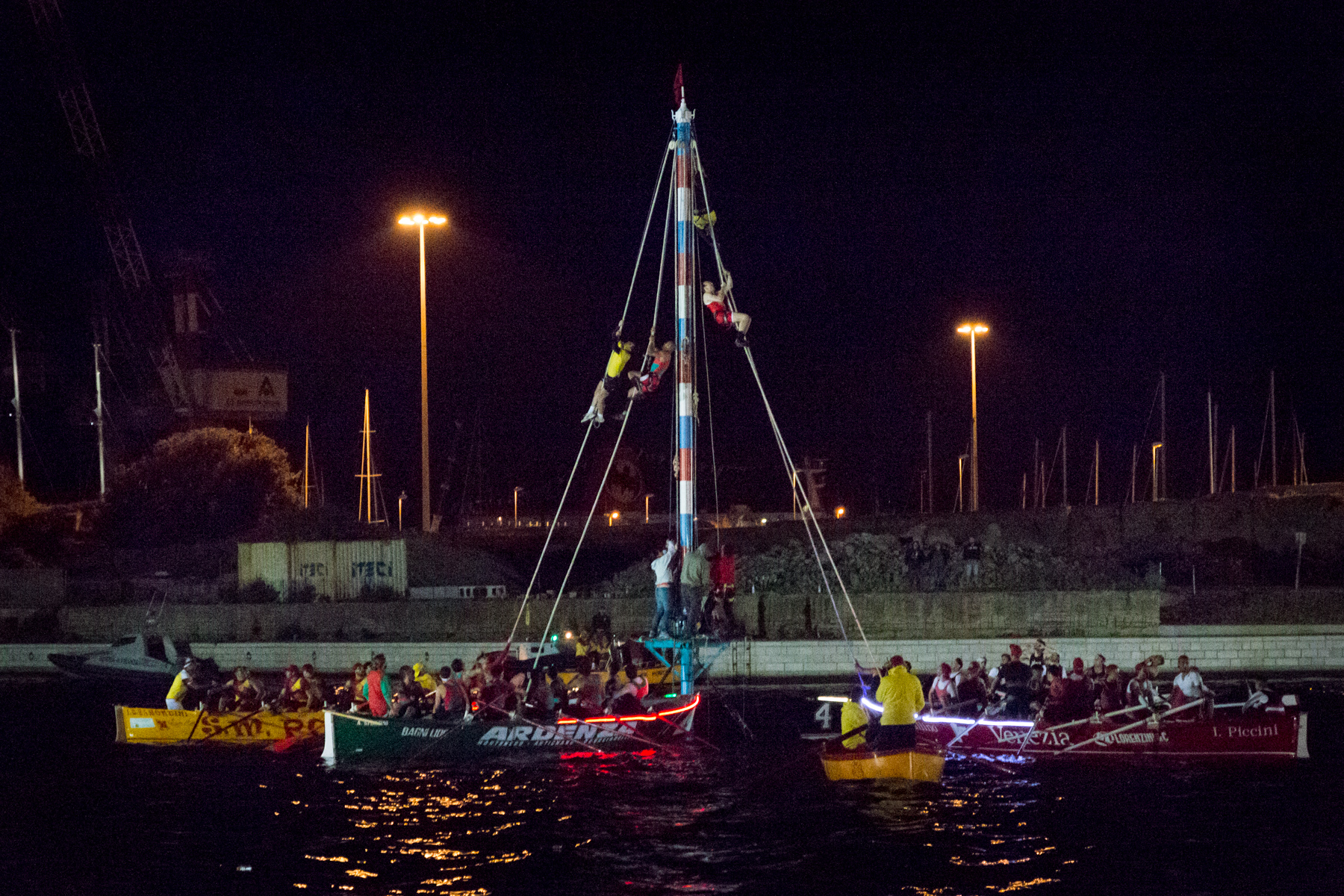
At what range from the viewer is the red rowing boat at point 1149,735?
22.3 m

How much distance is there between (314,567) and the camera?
3872 cm

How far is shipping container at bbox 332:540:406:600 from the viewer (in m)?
38.7

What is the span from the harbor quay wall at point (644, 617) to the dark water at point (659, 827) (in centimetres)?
893

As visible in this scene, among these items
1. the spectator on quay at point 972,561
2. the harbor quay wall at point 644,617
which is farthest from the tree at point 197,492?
the spectator on quay at point 972,561

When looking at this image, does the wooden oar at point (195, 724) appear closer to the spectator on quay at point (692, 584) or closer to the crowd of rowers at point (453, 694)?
the crowd of rowers at point (453, 694)

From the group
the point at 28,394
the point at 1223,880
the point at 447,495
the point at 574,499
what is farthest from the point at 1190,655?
the point at 28,394

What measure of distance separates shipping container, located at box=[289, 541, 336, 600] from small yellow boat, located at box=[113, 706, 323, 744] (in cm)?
1251

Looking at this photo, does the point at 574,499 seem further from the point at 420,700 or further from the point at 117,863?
the point at 117,863

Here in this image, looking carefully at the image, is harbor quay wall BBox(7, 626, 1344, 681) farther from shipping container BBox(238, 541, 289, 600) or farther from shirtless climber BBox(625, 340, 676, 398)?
shirtless climber BBox(625, 340, 676, 398)

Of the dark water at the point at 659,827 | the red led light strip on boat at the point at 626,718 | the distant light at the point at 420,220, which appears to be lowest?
the dark water at the point at 659,827

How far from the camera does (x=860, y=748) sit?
65.2ft

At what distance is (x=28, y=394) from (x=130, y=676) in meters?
54.1

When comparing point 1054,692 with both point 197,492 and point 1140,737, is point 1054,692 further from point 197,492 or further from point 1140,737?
point 197,492

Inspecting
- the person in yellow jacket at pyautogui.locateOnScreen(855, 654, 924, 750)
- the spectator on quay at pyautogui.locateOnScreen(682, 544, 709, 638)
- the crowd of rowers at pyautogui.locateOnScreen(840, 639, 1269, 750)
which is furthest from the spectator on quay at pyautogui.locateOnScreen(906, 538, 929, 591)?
the person in yellow jacket at pyautogui.locateOnScreen(855, 654, 924, 750)
